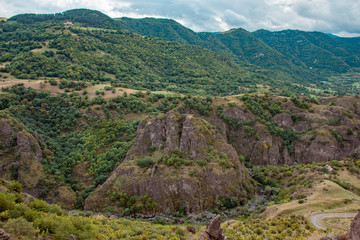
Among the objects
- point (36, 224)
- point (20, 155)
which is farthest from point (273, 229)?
point (20, 155)

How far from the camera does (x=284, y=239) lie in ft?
98.3

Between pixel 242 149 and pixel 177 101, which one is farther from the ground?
pixel 177 101

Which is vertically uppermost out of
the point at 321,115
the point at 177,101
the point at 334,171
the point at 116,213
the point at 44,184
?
the point at 177,101

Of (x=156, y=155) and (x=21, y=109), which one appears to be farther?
(x=21, y=109)

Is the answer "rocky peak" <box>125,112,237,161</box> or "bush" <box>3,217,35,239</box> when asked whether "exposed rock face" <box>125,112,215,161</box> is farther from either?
"bush" <box>3,217,35,239</box>

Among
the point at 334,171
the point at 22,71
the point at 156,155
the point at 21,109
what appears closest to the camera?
the point at 334,171

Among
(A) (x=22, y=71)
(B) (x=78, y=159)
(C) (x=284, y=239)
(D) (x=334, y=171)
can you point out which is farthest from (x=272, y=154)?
(A) (x=22, y=71)

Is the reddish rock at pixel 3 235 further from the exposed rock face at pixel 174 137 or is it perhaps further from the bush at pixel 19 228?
the exposed rock face at pixel 174 137

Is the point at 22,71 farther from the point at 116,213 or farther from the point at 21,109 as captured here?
the point at 116,213

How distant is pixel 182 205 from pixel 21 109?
6766 centimetres

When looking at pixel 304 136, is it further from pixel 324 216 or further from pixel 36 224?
pixel 36 224

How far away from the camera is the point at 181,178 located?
5094cm

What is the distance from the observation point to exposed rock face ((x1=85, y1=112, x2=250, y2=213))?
49.6 meters

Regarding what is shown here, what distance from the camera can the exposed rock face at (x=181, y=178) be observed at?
49.6m
